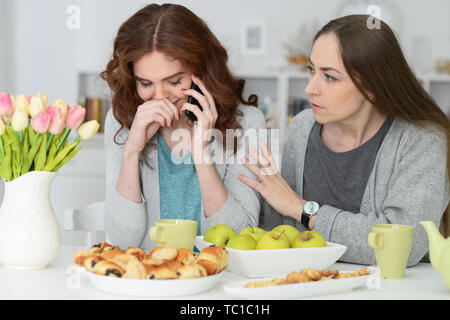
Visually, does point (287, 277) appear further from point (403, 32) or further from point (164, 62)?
point (403, 32)

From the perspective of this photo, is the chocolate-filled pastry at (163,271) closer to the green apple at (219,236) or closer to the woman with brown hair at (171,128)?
the green apple at (219,236)

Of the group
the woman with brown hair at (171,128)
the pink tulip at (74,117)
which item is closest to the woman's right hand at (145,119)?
the woman with brown hair at (171,128)

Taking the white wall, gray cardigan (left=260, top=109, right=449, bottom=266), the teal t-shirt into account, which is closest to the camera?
gray cardigan (left=260, top=109, right=449, bottom=266)

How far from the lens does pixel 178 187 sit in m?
1.72

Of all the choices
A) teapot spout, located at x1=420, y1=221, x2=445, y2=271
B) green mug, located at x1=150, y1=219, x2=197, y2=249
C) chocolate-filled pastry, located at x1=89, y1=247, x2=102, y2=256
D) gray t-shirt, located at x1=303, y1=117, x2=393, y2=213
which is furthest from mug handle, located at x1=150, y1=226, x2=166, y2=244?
gray t-shirt, located at x1=303, y1=117, x2=393, y2=213

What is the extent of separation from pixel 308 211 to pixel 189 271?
1.83 feet

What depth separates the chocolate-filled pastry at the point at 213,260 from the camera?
1001 millimetres

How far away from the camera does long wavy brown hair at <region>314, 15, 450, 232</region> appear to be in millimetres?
1519

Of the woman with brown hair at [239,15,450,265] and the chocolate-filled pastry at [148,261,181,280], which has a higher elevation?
the woman with brown hair at [239,15,450,265]

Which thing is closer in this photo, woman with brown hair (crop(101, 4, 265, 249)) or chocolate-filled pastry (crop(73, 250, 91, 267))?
chocolate-filled pastry (crop(73, 250, 91, 267))

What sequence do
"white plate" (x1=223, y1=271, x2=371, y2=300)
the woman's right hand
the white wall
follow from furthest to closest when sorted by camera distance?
the white wall
the woman's right hand
"white plate" (x1=223, y1=271, x2=371, y2=300)

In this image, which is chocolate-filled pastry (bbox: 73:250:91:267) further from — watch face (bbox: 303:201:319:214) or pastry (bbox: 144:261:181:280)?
watch face (bbox: 303:201:319:214)

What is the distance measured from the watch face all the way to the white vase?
59 centimetres

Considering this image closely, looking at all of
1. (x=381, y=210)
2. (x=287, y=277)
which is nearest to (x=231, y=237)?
(x=287, y=277)
